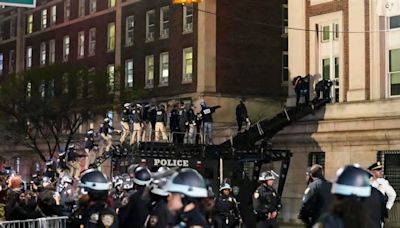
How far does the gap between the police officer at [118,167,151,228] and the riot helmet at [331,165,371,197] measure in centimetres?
403

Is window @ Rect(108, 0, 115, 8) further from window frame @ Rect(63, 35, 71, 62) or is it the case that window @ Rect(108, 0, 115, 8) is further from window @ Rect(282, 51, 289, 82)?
Result: window @ Rect(282, 51, 289, 82)

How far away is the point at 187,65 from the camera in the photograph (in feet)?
163

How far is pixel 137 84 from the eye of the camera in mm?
53781

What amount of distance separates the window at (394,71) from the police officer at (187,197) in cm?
2870

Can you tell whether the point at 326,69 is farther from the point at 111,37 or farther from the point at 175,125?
the point at 111,37

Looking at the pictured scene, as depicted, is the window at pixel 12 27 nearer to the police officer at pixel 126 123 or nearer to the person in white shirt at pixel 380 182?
the police officer at pixel 126 123

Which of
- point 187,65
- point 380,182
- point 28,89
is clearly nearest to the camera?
point 380,182

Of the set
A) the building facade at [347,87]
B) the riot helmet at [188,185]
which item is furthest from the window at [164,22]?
the riot helmet at [188,185]

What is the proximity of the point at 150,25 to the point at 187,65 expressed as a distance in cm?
548

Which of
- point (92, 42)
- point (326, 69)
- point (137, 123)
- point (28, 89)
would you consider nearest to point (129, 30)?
point (92, 42)

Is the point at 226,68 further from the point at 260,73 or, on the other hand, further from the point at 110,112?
the point at 110,112

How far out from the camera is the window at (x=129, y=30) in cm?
5506

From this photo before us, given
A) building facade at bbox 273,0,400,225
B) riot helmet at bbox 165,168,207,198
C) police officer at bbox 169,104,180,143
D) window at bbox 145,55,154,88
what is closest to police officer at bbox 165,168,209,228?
riot helmet at bbox 165,168,207,198

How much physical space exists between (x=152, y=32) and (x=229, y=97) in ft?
26.0
